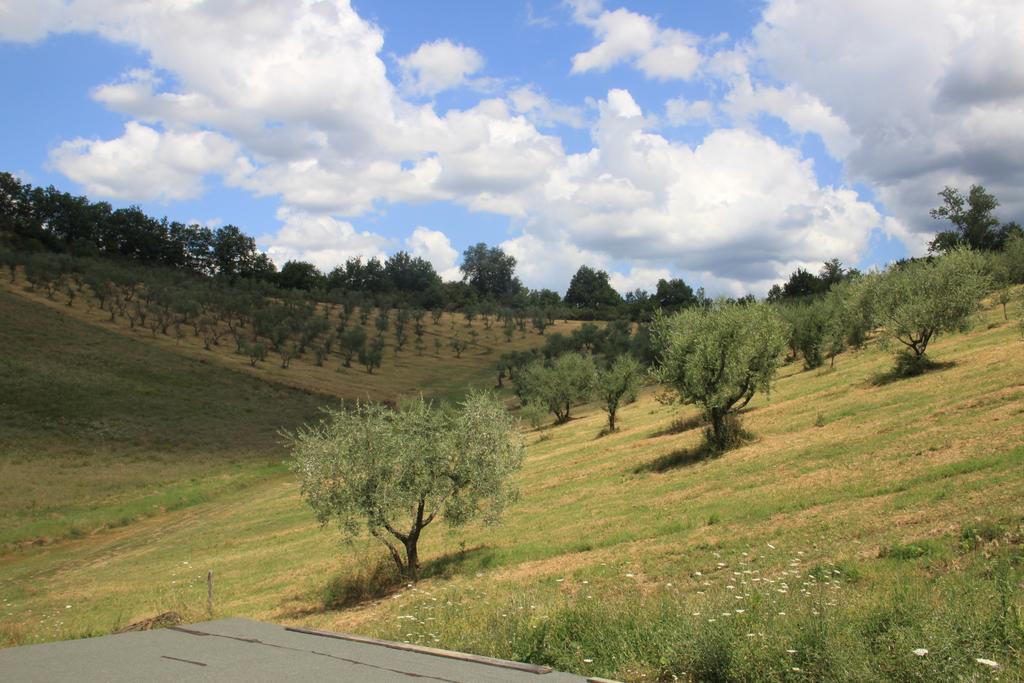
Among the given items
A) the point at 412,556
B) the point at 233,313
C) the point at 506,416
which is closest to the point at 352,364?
the point at 233,313

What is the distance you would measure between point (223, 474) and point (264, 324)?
70134 mm

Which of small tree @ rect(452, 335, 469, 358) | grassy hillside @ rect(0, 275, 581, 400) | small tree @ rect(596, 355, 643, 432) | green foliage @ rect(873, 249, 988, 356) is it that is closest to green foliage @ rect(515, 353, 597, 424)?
small tree @ rect(596, 355, 643, 432)

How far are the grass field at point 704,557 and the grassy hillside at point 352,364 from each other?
57445 mm

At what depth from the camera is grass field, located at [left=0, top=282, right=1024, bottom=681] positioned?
866cm

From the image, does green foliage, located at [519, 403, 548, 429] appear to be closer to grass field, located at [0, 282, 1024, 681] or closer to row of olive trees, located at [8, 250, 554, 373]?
grass field, located at [0, 282, 1024, 681]

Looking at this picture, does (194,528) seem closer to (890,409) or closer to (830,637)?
(890,409)

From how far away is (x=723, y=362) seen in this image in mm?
35062

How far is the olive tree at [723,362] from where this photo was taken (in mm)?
34781

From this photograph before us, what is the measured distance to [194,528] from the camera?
4434cm

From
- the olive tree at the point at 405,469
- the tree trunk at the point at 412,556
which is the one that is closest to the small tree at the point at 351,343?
the olive tree at the point at 405,469

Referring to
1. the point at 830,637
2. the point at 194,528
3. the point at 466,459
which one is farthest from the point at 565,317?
the point at 830,637

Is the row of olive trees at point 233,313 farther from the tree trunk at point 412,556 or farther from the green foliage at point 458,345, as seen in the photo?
the tree trunk at point 412,556

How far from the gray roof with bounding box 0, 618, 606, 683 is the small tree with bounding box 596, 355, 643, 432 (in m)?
42.7

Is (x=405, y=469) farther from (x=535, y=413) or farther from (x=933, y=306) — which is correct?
(x=535, y=413)
